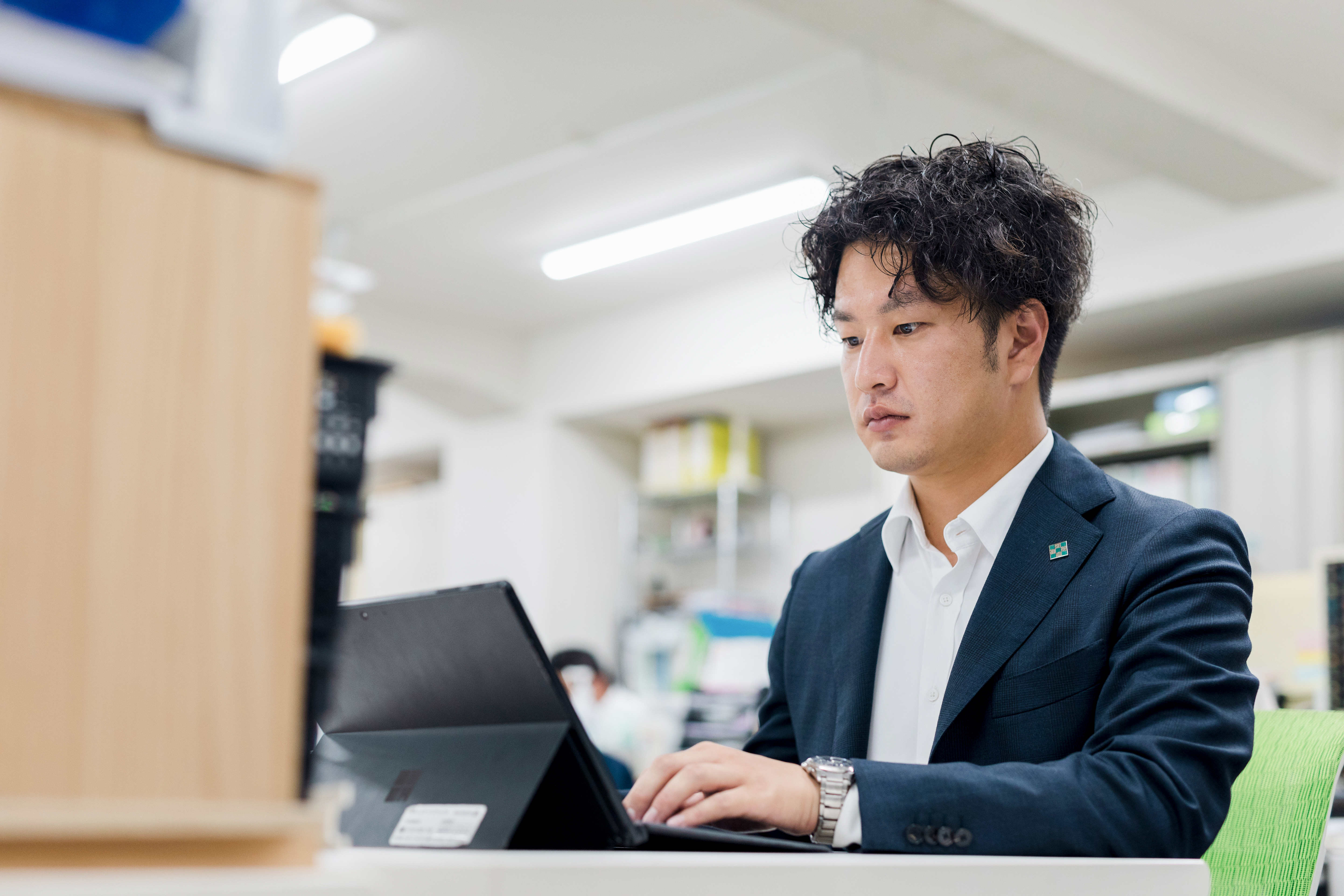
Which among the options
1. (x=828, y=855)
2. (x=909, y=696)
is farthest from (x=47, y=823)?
(x=909, y=696)

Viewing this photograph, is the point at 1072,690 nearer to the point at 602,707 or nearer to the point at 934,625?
the point at 934,625

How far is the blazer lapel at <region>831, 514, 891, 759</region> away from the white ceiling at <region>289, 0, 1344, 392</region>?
178cm

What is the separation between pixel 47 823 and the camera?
1.34ft

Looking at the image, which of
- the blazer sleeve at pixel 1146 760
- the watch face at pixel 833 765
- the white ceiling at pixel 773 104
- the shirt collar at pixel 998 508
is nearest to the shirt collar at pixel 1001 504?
the shirt collar at pixel 998 508

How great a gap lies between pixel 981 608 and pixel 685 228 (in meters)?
3.80

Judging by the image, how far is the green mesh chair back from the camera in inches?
44.2

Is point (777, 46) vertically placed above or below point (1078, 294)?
above

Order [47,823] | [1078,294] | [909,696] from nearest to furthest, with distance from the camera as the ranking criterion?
[47,823] → [909,696] → [1078,294]

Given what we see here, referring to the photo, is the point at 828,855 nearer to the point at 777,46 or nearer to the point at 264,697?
the point at 264,697

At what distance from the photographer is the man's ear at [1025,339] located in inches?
55.7

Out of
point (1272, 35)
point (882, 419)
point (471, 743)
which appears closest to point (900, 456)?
point (882, 419)

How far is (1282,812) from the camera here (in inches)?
45.2

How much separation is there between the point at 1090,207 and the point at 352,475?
129 centimetres

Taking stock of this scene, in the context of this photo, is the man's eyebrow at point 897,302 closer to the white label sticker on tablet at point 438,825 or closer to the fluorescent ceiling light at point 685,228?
the white label sticker on tablet at point 438,825
